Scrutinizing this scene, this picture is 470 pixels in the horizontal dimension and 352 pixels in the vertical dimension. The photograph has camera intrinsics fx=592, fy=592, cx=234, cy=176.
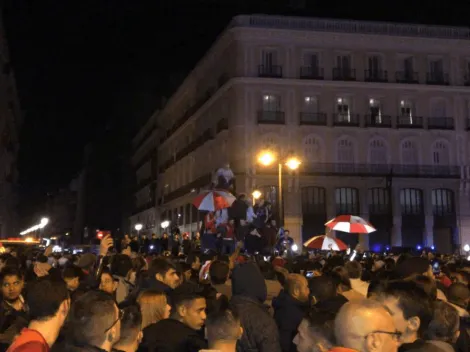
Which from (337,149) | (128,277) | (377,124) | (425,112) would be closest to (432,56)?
(425,112)

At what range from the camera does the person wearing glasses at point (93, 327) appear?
12.1ft

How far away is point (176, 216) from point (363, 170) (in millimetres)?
22430

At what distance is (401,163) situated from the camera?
45.8m

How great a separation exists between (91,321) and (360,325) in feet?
5.50

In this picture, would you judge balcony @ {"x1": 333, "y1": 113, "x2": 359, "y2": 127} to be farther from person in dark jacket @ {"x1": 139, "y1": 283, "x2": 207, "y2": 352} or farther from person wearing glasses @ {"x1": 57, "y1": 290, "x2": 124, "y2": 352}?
person wearing glasses @ {"x1": 57, "y1": 290, "x2": 124, "y2": 352}

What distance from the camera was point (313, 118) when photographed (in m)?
44.9

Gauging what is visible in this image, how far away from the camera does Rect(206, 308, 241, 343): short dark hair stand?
14.0 ft

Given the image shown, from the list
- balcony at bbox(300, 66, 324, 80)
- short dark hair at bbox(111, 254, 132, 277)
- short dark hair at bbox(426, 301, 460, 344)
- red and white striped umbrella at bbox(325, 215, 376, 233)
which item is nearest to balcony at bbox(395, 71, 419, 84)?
balcony at bbox(300, 66, 324, 80)

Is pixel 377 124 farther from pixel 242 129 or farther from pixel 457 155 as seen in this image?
pixel 242 129

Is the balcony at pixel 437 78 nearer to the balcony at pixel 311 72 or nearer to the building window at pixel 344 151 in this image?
the building window at pixel 344 151

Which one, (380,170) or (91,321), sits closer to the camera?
(91,321)

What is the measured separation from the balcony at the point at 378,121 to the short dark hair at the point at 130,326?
42.8m

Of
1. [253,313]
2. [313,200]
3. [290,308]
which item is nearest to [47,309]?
[253,313]

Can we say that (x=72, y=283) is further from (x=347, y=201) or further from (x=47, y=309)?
(x=347, y=201)
